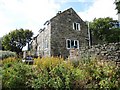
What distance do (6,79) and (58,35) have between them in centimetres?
1858

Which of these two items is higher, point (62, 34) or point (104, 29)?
point (104, 29)

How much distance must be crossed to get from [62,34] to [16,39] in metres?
10.1

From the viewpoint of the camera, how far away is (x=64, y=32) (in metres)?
28.2

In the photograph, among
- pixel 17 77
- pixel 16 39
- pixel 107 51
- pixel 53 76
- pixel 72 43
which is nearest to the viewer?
pixel 17 77

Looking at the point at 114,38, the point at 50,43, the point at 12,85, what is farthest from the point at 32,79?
the point at 114,38

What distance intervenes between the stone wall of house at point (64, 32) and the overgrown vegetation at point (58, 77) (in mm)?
16384

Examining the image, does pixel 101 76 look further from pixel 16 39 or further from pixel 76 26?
Result: pixel 16 39

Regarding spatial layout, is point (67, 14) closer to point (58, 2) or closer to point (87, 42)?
point (87, 42)

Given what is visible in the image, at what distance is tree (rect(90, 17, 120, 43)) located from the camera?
33.2 metres

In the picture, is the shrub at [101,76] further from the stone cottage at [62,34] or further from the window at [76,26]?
the window at [76,26]

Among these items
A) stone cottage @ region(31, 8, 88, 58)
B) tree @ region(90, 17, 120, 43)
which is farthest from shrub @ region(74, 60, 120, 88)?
tree @ region(90, 17, 120, 43)

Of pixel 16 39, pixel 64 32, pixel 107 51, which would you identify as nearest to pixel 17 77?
pixel 107 51

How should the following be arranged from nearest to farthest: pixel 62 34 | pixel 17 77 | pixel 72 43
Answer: pixel 17 77, pixel 62 34, pixel 72 43

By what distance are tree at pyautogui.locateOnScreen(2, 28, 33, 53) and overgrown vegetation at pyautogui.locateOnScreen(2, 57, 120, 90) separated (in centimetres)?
2540
